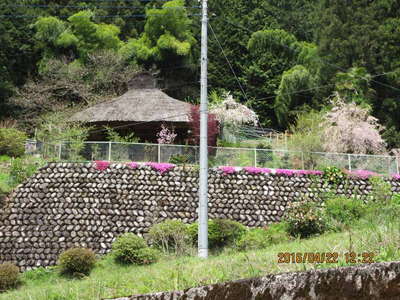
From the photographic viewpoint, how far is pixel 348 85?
2848 centimetres

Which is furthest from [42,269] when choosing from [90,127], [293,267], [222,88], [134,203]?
[222,88]

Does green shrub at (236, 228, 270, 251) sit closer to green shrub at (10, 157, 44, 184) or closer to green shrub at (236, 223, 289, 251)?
green shrub at (236, 223, 289, 251)

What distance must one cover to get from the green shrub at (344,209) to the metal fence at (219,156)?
275 cm

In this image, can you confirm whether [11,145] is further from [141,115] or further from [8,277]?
[8,277]

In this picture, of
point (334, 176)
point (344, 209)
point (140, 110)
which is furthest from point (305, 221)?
point (140, 110)

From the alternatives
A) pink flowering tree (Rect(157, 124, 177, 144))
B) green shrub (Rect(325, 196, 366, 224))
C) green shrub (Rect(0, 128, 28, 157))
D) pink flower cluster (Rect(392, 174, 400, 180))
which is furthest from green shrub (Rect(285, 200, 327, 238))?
green shrub (Rect(0, 128, 28, 157))

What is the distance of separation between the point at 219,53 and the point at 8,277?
94.0 ft

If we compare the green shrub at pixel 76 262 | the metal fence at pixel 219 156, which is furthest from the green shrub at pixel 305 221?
the green shrub at pixel 76 262

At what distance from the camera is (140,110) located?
2295cm

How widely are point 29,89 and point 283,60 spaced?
18970 millimetres

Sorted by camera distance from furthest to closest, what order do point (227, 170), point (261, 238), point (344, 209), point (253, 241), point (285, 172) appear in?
point (285, 172), point (227, 170), point (344, 209), point (261, 238), point (253, 241)

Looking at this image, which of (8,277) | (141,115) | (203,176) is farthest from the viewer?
(141,115)

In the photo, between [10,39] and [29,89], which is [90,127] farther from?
[10,39]

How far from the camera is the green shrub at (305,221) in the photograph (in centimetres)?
1609
